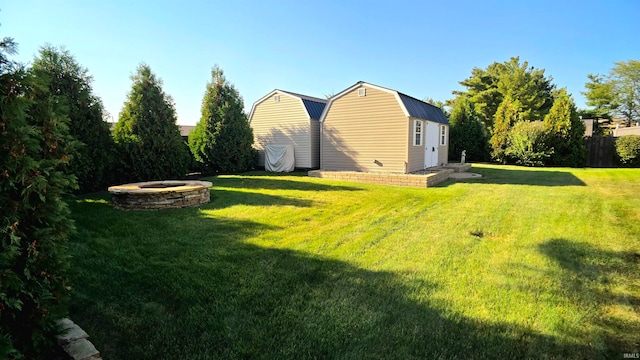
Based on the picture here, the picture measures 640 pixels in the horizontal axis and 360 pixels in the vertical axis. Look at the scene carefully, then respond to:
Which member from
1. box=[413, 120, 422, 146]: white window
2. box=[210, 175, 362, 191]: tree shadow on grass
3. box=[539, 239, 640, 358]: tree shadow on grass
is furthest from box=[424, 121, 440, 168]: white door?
box=[539, 239, 640, 358]: tree shadow on grass

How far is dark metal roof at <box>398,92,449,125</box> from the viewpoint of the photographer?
1141cm

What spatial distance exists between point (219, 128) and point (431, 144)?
951 cm

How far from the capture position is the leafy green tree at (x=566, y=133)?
643 inches

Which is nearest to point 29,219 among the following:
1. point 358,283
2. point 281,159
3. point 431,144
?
point 358,283

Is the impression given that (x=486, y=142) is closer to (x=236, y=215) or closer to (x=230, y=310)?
(x=236, y=215)

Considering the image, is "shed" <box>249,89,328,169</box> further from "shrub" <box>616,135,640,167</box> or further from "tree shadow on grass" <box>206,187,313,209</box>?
"shrub" <box>616,135,640,167</box>

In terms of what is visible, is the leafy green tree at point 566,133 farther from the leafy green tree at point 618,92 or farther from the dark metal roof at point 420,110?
the leafy green tree at point 618,92

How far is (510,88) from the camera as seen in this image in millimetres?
29062

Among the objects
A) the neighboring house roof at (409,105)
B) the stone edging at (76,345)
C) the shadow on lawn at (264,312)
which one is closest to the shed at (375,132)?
the neighboring house roof at (409,105)

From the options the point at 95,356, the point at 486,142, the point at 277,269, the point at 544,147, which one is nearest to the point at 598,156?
the point at 544,147

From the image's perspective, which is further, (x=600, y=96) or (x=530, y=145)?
(x=600, y=96)

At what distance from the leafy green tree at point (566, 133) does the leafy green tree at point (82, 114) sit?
20.4m

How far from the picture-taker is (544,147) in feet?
55.0

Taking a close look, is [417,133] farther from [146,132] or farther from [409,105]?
[146,132]
